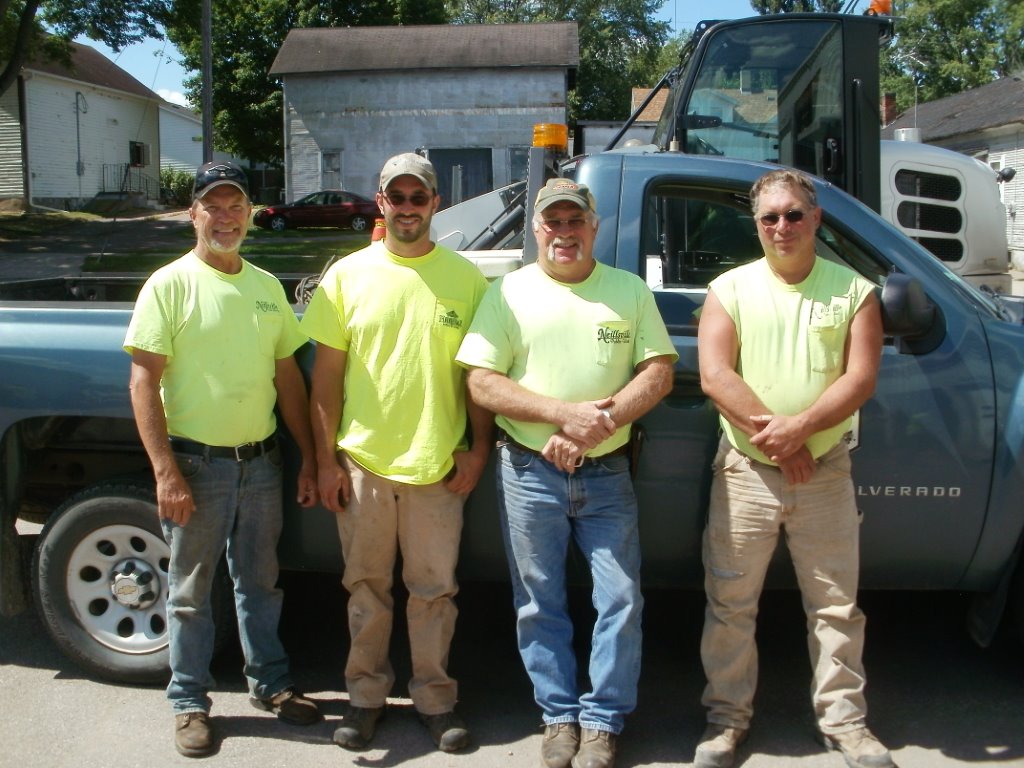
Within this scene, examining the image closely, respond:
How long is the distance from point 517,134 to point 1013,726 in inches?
1192

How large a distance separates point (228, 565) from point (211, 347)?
84 centimetres

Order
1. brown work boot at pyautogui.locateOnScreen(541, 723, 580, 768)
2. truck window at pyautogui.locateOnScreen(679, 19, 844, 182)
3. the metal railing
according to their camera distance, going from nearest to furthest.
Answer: brown work boot at pyautogui.locateOnScreen(541, 723, 580, 768), truck window at pyautogui.locateOnScreen(679, 19, 844, 182), the metal railing

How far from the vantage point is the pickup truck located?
11.4 ft

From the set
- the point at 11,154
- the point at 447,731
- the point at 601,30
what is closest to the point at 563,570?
the point at 447,731

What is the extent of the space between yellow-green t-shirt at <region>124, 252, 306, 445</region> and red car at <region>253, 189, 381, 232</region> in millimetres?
27740

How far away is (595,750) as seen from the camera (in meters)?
3.29

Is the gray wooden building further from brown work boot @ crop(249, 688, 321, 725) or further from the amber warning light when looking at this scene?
brown work boot @ crop(249, 688, 321, 725)

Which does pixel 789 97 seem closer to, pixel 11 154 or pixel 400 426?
pixel 400 426

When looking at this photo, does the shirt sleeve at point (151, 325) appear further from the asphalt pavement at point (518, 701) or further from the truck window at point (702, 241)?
the truck window at point (702, 241)

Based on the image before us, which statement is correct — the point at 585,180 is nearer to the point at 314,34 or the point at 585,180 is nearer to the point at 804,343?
the point at 804,343

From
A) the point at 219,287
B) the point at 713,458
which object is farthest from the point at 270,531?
the point at 713,458

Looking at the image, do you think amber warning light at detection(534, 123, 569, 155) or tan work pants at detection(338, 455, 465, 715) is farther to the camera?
amber warning light at detection(534, 123, 569, 155)

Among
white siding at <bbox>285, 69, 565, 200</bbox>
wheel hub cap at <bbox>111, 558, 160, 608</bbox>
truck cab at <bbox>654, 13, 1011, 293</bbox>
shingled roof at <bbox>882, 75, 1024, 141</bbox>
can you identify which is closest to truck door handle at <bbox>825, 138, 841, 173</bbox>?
truck cab at <bbox>654, 13, 1011, 293</bbox>

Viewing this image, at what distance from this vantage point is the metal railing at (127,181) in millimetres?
39406
